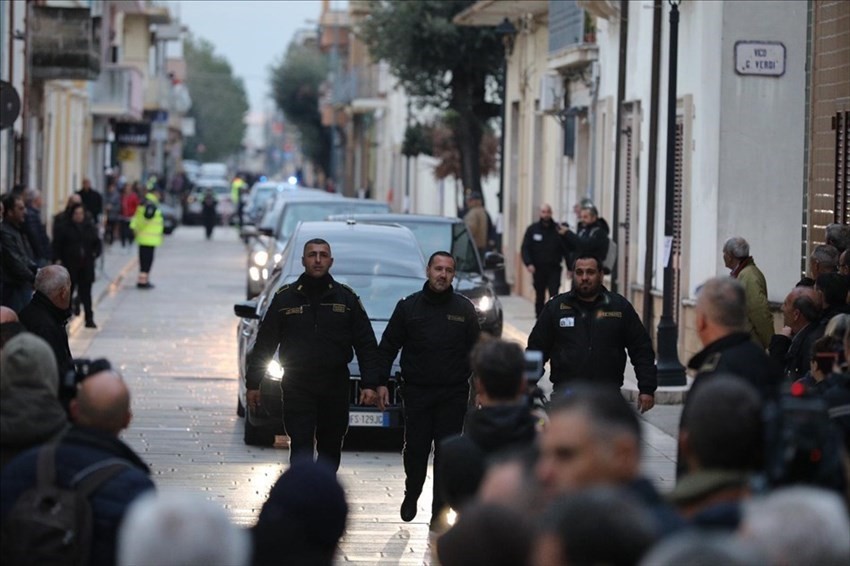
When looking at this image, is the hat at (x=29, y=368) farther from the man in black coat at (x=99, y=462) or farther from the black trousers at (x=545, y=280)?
the black trousers at (x=545, y=280)

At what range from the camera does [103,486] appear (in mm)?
6125

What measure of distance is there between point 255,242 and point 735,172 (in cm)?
1153

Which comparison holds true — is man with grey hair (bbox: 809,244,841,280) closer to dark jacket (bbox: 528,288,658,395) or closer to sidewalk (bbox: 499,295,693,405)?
dark jacket (bbox: 528,288,658,395)

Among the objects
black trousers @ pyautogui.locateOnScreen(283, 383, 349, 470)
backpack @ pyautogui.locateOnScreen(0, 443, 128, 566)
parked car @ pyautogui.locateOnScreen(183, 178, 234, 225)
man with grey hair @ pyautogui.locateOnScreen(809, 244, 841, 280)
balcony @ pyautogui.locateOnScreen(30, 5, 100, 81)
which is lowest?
black trousers @ pyautogui.locateOnScreen(283, 383, 349, 470)

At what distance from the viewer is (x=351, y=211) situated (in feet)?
87.9

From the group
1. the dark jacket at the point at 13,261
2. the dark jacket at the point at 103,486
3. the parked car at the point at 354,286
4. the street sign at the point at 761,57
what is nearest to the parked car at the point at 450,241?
the parked car at the point at 354,286

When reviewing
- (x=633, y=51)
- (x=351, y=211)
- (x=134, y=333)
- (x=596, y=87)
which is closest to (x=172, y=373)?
(x=134, y=333)

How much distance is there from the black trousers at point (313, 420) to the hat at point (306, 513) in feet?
20.7

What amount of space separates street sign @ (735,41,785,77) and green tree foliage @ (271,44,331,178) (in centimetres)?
7876

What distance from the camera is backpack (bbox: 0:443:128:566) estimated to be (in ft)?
19.8

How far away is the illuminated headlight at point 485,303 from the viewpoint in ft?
59.1

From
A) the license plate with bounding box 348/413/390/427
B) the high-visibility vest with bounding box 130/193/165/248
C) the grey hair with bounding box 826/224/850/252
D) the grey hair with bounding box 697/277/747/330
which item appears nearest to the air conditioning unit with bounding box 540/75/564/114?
the high-visibility vest with bounding box 130/193/165/248

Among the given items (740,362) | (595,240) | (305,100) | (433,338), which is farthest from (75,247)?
(305,100)

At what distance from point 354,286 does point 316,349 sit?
4.26 metres
